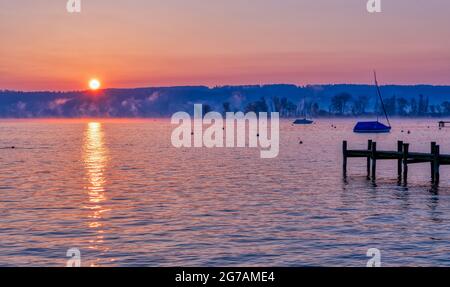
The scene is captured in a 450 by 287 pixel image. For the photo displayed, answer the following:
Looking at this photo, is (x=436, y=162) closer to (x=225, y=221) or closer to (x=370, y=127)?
(x=225, y=221)

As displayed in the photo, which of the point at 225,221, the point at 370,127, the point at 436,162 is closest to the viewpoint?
the point at 225,221

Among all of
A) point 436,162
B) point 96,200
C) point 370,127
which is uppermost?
point 436,162

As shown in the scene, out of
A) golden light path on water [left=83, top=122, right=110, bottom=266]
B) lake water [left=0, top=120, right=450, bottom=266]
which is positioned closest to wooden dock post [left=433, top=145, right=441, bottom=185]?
lake water [left=0, top=120, right=450, bottom=266]

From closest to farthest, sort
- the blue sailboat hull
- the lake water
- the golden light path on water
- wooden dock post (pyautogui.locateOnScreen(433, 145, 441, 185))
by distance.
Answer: the lake water → the golden light path on water → wooden dock post (pyautogui.locateOnScreen(433, 145, 441, 185)) → the blue sailboat hull

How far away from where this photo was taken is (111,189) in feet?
143

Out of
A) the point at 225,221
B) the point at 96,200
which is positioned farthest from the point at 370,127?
the point at 225,221

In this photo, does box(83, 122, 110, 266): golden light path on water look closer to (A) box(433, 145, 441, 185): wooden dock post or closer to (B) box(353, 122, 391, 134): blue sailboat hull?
(A) box(433, 145, 441, 185): wooden dock post

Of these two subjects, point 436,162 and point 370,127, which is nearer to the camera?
point 436,162

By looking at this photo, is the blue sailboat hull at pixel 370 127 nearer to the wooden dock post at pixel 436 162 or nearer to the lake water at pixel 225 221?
the lake water at pixel 225 221

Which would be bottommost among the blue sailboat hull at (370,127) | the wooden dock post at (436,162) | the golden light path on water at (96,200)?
the blue sailboat hull at (370,127)

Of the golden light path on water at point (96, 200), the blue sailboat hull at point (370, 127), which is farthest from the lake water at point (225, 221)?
the blue sailboat hull at point (370, 127)

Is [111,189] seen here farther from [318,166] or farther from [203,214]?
[318,166]
